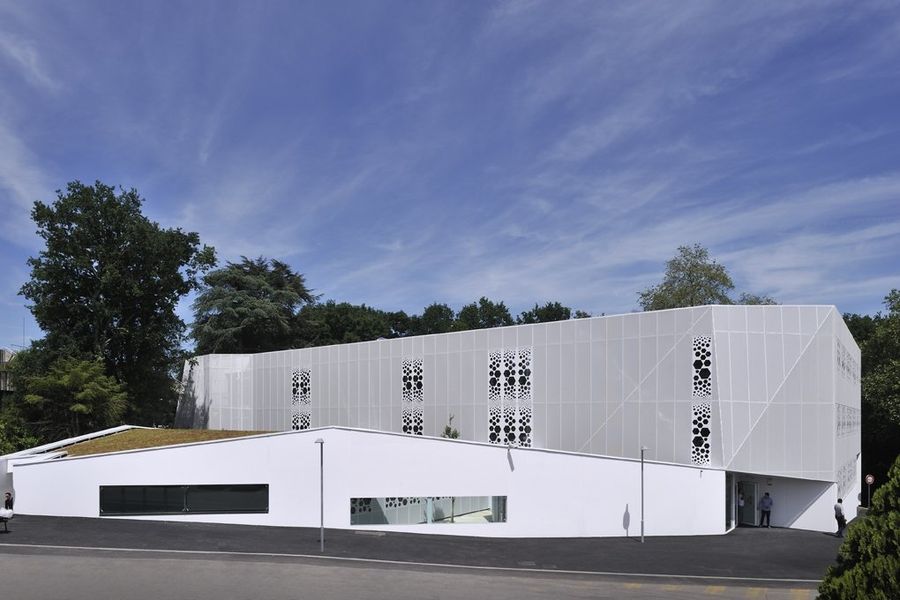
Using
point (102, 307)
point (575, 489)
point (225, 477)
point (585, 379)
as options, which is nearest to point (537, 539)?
point (575, 489)

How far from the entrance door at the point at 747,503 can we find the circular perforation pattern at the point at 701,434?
3640mm

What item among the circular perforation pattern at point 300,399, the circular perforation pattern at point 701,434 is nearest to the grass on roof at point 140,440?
the circular perforation pattern at point 300,399

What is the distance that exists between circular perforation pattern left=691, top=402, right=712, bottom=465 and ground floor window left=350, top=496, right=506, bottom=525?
25.1 ft

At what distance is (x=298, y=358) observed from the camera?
3994cm

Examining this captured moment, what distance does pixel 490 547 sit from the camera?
23.4m

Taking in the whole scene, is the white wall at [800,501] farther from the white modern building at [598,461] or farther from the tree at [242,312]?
the tree at [242,312]

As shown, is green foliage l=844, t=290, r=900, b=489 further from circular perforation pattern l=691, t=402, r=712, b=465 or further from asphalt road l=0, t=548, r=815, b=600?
asphalt road l=0, t=548, r=815, b=600

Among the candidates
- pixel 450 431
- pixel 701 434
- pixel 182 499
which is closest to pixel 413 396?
pixel 450 431

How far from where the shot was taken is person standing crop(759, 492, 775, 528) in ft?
91.2

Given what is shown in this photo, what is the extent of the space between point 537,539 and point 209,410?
25218 mm

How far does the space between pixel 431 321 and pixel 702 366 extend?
191 feet

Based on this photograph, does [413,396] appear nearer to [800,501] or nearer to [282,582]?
Result: [800,501]

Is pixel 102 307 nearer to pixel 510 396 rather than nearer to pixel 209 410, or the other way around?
pixel 209 410

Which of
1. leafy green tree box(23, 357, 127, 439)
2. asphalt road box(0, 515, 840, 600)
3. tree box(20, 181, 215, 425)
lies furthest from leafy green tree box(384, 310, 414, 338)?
asphalt road box(0, 515, 840, 600)
